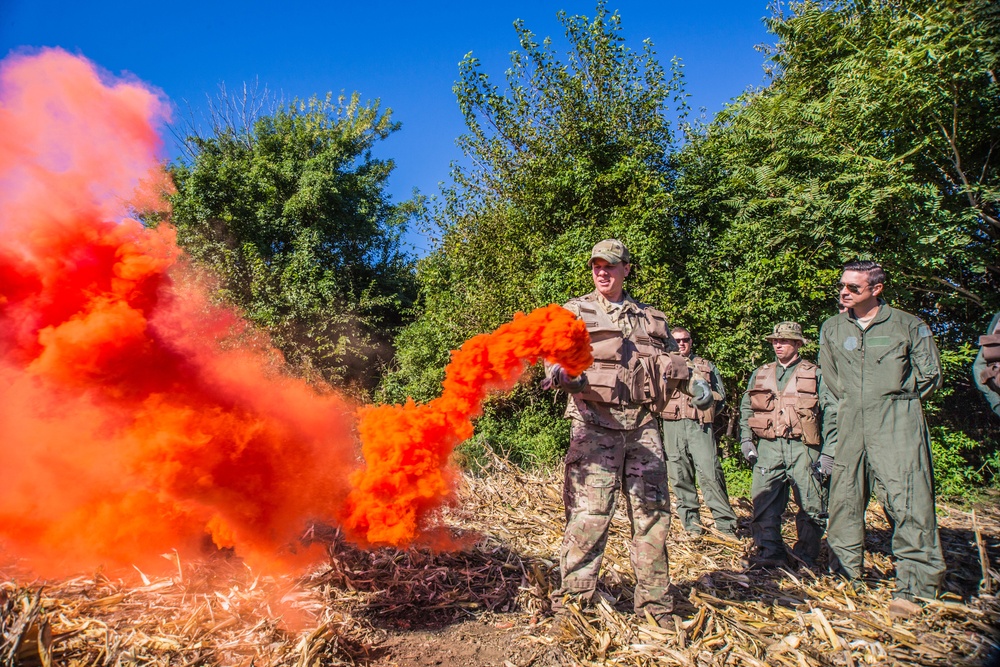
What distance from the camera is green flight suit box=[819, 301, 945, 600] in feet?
15.5

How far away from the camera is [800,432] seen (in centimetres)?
612

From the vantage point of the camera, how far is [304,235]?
1620 cm

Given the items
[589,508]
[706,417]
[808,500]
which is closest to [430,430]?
[589,508]

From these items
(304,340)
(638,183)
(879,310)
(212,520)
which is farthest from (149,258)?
(304,340)

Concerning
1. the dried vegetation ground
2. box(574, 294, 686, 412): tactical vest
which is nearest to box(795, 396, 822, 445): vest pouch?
the dried vegetation ground

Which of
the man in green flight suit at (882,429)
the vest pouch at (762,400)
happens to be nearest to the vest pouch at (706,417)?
A: the vest pouch at (762,400)

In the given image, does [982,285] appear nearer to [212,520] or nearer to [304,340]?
[212,520]

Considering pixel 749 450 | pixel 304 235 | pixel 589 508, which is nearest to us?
pixel 589 508

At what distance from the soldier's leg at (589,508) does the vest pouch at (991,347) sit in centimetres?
328

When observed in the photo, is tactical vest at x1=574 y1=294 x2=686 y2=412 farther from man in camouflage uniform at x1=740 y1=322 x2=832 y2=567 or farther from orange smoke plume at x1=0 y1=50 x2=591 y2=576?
man in camouflage uniform at x1=740 y1=322 x2=832 y2=567

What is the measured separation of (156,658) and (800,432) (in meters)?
6.01

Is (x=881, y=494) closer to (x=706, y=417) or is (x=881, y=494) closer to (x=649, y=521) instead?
(x=649, y=521)

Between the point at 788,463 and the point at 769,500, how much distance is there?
18.3 inches

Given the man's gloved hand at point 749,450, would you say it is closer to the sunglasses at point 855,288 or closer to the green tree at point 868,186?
the sunglasses at point 855,288
